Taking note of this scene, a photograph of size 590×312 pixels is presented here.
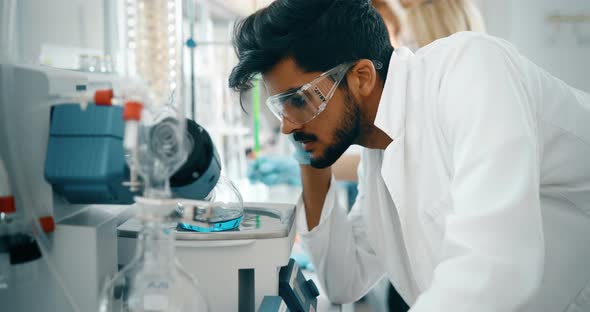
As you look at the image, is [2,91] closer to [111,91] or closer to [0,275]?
[111,91]

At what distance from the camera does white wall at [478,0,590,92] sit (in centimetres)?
369

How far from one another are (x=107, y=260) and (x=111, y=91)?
0.33 metres

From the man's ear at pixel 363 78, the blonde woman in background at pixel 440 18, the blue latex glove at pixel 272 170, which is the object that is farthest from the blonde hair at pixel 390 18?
the man's ear at pixel 363 78

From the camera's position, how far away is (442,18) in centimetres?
245

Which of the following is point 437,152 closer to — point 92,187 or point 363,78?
point 363,78

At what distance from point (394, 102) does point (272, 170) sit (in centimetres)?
126

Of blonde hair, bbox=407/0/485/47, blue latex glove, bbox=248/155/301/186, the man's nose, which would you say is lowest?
blue latex glove, bbox=248/155/301/186

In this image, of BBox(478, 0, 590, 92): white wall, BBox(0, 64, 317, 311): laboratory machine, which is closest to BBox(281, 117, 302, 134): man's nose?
BBox(0, 64, 317, 311): laboratory machine

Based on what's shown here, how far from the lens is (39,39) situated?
1.43m

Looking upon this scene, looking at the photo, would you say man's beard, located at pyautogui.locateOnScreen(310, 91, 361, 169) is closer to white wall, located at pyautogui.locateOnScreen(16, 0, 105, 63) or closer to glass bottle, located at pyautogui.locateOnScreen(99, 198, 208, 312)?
glass bottle, located at pyautogui.locateOnScreen(99, 198, 208, 312)

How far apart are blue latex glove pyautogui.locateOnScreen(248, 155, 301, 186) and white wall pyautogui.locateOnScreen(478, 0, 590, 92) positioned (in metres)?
2.46

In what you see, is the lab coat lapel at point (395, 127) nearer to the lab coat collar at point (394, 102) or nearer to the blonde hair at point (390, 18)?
the lab coat collar at point (394, 102)

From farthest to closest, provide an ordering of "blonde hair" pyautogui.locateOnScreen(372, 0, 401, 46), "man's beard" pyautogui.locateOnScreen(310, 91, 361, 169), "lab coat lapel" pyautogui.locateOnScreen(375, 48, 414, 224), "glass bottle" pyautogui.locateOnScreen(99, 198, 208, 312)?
"blonde hair" pyautogui.locateOnScreen(372, 0, 401, 46) → "man's beard" pyautogui.locateOnScreen(310, 91, 361, 169) → "lab coat lapel" pyautogui.locateOnScreen(375, 48, 414, 224) → "glass bottle" pyautogui.locateOnScreen(99, 198, 208, 312)

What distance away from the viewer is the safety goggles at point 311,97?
125 cm
